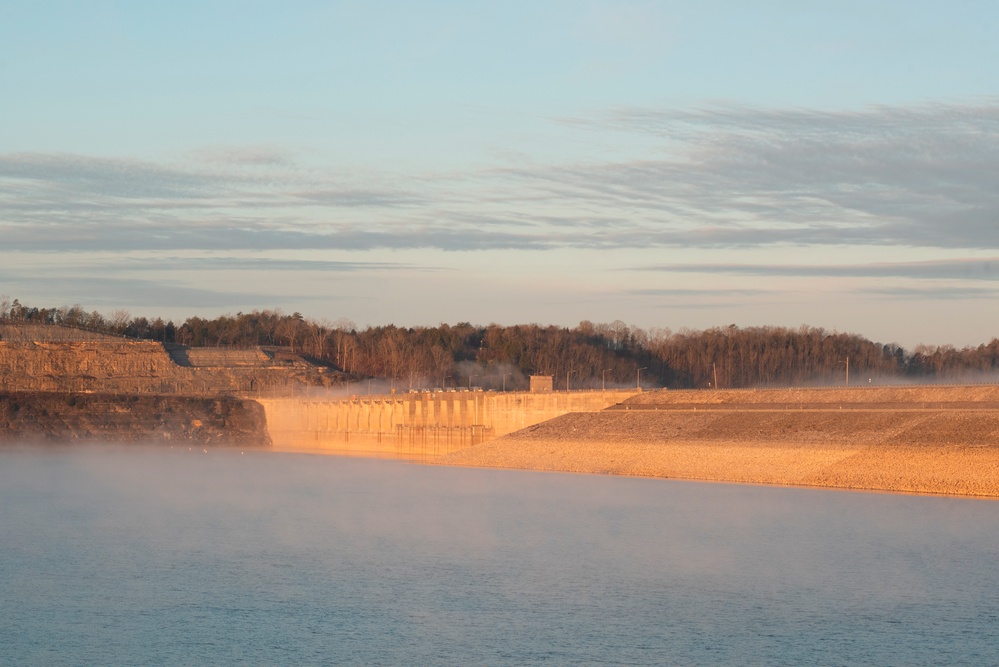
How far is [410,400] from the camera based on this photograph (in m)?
123

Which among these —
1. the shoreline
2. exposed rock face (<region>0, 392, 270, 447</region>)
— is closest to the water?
the shoreline

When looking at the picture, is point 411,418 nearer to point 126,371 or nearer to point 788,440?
point 788,440

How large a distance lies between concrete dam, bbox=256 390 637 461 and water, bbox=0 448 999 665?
31.7 metres

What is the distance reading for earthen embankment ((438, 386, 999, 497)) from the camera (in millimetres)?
65750

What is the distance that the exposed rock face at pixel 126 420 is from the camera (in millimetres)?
151500

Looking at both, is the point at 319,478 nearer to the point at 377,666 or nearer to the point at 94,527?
the point at 94,527

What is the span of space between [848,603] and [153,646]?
19.3 m

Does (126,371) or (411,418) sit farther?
(126,371)

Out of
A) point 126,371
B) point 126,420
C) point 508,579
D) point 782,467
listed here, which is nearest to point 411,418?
point 126,420

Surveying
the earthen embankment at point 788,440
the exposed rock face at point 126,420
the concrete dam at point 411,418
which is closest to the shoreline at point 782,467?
the earthen embankment at point 788,440

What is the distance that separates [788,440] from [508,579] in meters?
39.1

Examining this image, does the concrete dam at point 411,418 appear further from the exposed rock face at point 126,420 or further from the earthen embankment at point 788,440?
the exposed rock face at point 126,420

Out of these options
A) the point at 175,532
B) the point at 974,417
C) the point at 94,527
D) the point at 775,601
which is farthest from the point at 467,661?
Answer: the point at 974,417

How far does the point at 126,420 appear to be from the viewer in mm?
153375
